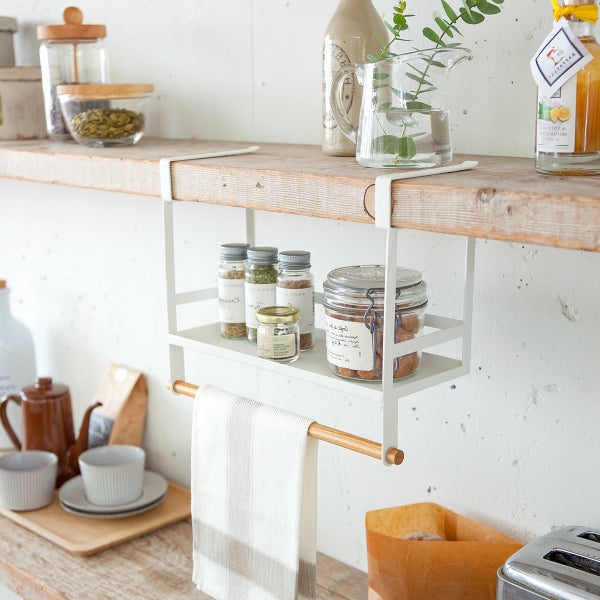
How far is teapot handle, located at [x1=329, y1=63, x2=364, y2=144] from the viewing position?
3.29ft


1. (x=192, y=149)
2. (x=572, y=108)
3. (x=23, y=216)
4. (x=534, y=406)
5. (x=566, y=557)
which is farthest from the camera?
(x=23, y=216)

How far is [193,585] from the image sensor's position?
4.42 feet

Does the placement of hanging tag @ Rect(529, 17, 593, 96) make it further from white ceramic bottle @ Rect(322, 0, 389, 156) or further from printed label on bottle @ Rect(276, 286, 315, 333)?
printed label on bottle @ Rect(276, 286, 315, 333)

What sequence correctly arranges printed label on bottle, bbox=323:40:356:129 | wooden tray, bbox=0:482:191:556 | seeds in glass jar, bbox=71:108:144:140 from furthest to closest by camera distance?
wooden tray, bbox=0:482:191:556 < seeds in glass jar, bbox=71:108:144:140 < printed label on bottle, bbox=323:40:356:129

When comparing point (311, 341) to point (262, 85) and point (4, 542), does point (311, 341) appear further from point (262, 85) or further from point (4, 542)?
point (4, 542)

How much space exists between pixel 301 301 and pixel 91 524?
666 millimetres

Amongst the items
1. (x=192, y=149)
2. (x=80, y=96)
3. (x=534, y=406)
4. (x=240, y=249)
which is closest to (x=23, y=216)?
(x=80, y=96)

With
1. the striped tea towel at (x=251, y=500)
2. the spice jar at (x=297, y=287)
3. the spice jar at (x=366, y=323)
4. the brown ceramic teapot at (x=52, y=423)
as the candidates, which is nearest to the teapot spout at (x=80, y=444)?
the brown ceramic teapot at (x=52, y=423)

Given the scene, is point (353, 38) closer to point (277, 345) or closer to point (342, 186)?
point (342, 186)

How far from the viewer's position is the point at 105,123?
4.37ft

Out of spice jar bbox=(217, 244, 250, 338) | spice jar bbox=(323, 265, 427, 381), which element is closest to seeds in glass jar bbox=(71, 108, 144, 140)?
spice jar bbox=(217, 244, 250, 338)

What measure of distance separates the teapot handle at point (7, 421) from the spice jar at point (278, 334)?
2.58 ft

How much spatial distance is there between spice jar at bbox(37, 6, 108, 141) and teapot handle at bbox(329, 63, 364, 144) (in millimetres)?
536

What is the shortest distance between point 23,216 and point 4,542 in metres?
0.70
